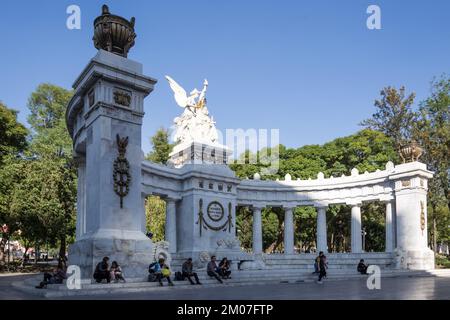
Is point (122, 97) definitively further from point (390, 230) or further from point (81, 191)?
point (390, 230)

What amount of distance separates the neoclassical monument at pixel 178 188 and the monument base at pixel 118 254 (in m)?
0.04

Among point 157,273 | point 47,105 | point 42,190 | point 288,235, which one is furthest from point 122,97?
point 47,105

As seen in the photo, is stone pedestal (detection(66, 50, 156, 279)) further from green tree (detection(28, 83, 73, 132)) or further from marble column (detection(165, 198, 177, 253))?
green tree (detection(28, 83, 73, 132))

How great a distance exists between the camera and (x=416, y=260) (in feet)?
116

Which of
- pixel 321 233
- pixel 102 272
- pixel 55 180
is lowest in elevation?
pixel 321 233

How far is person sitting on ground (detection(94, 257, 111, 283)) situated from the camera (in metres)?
18.1

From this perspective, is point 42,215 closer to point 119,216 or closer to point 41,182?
point 41,182

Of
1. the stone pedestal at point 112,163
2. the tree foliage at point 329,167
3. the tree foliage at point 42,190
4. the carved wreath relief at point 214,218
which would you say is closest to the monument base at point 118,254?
the stone pedestal at point 112,163

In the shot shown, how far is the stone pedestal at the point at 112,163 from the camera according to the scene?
65.0 feet

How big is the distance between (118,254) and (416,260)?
24744 mm

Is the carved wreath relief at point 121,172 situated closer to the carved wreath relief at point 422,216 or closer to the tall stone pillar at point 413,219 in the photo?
the tall stone pillar at point 413,219

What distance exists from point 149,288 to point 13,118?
34.7 metres

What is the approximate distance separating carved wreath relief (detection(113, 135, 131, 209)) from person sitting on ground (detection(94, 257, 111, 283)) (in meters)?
3.13
